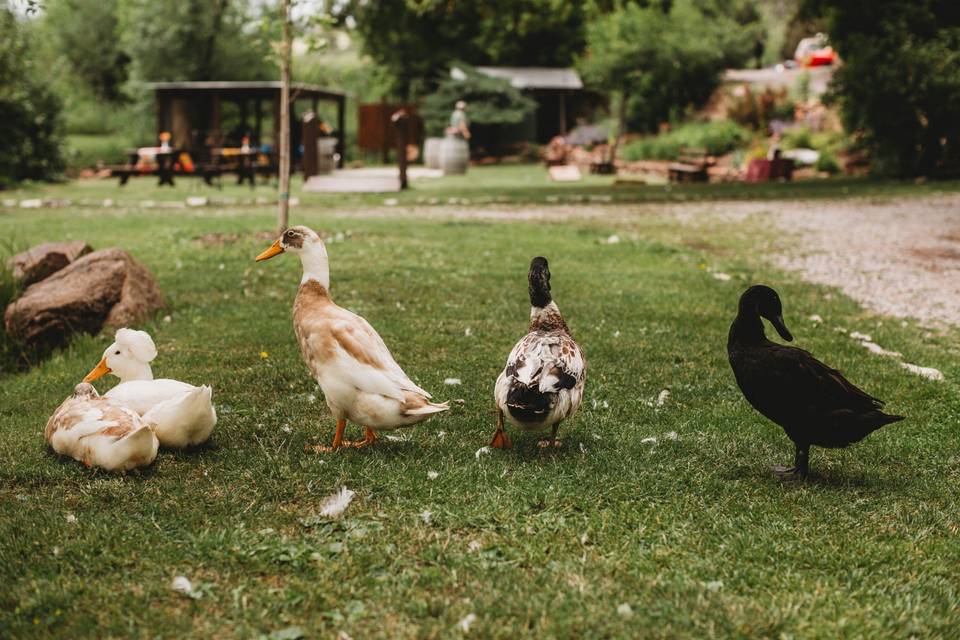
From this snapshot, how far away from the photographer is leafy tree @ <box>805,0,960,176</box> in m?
23.2

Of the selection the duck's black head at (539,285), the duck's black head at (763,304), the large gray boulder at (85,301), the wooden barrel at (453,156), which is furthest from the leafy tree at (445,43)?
the duck's black head at (763,304)

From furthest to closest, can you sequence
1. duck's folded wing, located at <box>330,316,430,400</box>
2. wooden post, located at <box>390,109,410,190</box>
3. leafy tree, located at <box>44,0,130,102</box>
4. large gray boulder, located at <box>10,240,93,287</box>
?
1. leafy tree, located at <box>44,0,130,102</box>
2. wooden post, located at <box>390,109,410,190</box>
3. large gray boulder, located at <box>10,240,93,287</box>
4. duck's folded wing, located at <box>330,316,430,400</box>

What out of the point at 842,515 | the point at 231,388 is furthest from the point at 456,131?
the point at 842,515

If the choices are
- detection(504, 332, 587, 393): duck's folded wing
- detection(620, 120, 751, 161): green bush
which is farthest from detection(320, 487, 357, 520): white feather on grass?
detection(620, 120, 751, 161): green bush

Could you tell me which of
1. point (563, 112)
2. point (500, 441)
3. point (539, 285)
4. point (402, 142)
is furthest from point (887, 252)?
point (563, 112)

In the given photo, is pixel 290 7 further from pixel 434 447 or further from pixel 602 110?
pixel 602 110

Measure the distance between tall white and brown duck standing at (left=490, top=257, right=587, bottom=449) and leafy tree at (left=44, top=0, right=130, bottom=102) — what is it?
4652 centimetres

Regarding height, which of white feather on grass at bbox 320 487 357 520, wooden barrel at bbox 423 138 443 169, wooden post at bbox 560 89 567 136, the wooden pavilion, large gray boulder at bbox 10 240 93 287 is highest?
wooden post at bbox 560 89 567 136

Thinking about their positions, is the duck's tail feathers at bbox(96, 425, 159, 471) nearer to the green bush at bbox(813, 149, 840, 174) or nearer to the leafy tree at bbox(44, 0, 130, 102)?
the green bush at bbox(813, 149, 840, 174)

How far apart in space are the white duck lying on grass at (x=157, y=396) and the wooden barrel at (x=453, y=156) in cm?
2593

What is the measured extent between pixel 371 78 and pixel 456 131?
16959 mm

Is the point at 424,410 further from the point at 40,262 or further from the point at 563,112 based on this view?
the point at 563,112

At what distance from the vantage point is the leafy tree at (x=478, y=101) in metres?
37.7

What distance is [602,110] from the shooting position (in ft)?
149
